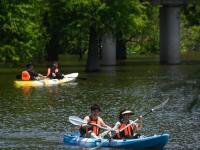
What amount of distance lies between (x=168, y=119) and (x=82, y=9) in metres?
26.6

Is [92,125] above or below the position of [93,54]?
below

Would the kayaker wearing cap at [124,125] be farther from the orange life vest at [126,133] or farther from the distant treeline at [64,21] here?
the distant treeline at [64,21]

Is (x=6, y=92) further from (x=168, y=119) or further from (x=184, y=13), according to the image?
(x=184, y=13)

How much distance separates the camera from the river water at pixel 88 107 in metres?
20.4

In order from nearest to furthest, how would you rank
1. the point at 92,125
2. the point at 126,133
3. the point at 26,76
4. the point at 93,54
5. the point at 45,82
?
the point at 126,133 < the point at 92,125 < the point at 26,76 < the point at 45,82 < the point at 93,54

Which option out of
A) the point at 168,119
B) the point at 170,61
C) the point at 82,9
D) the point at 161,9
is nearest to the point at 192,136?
the point at 168,119

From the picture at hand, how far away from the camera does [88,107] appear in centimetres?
3038

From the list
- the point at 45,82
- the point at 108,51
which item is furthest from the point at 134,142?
the point at 108,51

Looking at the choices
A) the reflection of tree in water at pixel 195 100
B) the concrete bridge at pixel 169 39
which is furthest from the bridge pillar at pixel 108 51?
the reflection of tree in water at pixel 195 100

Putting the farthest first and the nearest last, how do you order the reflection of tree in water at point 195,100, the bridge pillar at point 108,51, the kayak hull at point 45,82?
the bridge pillar at point 108,51 < the kayak hull at point 45,82 < the reflection of tree in water at point 195,100

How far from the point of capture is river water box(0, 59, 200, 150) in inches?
802

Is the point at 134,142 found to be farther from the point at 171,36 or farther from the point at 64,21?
the point at 171,36

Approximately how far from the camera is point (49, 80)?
1726 inches

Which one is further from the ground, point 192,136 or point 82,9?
point 82,9
